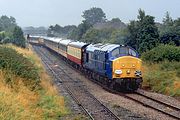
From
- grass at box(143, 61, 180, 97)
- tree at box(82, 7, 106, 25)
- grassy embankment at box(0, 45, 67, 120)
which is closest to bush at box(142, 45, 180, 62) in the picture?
grass at box(143, 61, 180, 97)

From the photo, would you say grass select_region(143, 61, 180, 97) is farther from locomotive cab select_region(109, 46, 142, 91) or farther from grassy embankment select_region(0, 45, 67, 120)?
grassy embankment select_region(0, 45, 67, 120)

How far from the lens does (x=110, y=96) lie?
23625 millimetres

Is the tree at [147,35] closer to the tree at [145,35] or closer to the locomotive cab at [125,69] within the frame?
the tree at [145,35]

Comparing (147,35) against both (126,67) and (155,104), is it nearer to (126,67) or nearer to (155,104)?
(126,67)

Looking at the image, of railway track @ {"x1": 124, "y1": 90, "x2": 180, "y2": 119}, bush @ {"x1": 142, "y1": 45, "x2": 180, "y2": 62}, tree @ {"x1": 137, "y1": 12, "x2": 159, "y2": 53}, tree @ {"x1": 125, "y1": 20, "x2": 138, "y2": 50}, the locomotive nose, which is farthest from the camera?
tree @ {"x1": 125, "y1": 20, "x2": 138, "y2": 50}

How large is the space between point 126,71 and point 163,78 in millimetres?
3611

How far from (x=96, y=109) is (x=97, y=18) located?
168 metres

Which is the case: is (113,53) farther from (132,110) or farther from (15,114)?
(15,114)

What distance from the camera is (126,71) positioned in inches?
1009

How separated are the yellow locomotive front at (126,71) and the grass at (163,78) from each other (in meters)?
1.97

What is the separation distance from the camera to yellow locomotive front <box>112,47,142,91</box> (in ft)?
83.3

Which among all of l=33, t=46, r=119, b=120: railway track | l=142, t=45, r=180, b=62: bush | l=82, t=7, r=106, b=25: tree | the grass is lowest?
l=33, t=46, r=119, b=120: railway track

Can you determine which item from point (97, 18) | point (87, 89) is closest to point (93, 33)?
point (87, 89)

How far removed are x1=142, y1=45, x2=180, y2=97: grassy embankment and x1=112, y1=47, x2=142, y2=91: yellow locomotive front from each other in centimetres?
205
